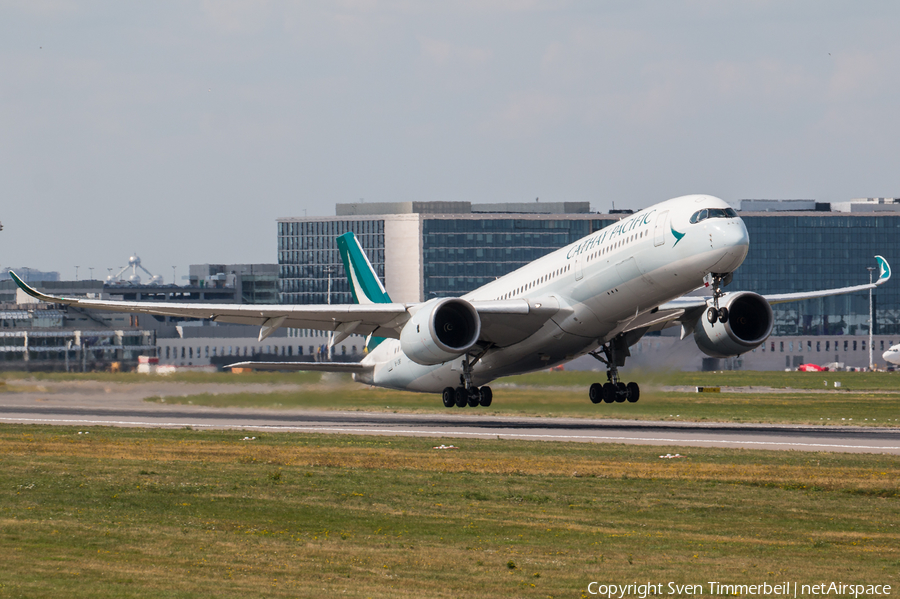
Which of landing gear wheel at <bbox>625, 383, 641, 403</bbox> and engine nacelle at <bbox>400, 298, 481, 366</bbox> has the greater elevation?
engine nacelle at <bbox>400, 298, 481, 366</bbox>

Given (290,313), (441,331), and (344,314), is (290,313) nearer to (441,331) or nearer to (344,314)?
(344,314)

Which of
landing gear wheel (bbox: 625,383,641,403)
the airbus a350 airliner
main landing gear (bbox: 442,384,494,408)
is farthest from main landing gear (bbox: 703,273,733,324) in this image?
main landing gear (bbox: 442,384,494,408)

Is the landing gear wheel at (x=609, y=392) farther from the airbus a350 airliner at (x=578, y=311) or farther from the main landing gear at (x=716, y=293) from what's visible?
the main landing gear at (x=716, y=293)

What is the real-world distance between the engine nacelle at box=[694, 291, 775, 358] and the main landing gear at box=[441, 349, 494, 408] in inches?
370

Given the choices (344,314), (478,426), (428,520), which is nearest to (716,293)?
(478,426)

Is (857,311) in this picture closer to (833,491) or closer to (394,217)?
(394,217)

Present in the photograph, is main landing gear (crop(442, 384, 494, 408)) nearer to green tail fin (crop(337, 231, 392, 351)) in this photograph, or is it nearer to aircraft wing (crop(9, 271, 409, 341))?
aircraft wing (crop(9, 271, 409, 341))

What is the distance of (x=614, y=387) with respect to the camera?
48.7m

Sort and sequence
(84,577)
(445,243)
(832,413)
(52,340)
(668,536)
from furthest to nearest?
(445,243)
(52,340)
(832,413)
(668,536)
(84,577)

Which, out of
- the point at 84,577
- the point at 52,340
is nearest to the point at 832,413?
the point at 84,577

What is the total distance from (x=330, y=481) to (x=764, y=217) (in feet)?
576

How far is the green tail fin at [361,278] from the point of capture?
57906mm

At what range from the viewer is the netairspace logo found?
1566cm

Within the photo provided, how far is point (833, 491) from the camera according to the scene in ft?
89.5
